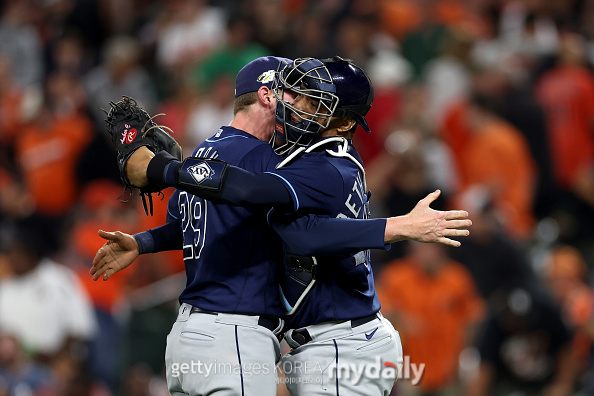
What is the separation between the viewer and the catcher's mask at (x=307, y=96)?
3607 mm

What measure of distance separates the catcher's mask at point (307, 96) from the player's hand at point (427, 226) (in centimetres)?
55

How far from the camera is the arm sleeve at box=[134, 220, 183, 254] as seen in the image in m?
4.02

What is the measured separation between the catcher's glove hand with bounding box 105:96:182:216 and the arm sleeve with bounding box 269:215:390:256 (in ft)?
1.89

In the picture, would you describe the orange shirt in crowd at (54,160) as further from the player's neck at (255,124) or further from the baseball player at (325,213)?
the baseball player at (325,213)

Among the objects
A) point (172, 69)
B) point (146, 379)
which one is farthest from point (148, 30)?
point (146, 379)

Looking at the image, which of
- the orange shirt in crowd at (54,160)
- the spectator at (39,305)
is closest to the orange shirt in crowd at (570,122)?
the spectator at (39,305)

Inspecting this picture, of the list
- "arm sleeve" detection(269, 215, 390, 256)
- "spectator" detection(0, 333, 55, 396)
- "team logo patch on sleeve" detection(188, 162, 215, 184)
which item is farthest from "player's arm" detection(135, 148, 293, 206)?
"spectator" detection(0, 333, 55, 396)

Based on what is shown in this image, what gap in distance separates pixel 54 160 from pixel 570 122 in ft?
17.3

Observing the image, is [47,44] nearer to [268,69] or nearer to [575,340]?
[575,340]

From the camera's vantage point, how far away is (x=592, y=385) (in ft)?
23.1

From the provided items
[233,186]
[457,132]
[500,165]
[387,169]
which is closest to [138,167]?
[233,186]

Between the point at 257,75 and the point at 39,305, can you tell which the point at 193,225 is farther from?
the point at 39,305

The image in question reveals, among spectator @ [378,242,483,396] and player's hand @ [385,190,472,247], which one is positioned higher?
player's hand @ [385,190,472,247]

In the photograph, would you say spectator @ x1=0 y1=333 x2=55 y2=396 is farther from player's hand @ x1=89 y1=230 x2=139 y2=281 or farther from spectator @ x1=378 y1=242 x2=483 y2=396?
player's hand @ x1=89 y1=230 x2=139 y2=281
